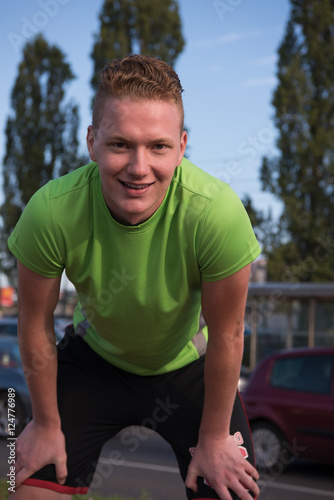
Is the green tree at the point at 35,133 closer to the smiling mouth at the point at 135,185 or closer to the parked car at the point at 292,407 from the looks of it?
the parked car at the point at 292,407

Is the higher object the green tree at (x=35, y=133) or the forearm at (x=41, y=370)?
the green tree at (x=35, y=133)

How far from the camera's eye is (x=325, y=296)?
57.4 ft

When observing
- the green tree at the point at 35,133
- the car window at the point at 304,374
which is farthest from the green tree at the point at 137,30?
the car window at the point at 304,374

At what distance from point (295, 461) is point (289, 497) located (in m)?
1.73

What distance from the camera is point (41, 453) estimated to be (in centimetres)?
257

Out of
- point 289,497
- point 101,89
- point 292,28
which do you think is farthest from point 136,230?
point 292,28

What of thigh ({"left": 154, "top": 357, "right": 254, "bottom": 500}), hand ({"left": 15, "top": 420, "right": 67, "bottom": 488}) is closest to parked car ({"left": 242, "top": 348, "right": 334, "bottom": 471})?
thigh ({"left": 154, "top": 357, "right": 254, "bottom": 500})

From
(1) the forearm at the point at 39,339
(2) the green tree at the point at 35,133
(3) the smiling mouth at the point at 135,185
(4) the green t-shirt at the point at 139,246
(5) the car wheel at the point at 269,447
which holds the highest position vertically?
(2) the green tree at the point at 35,133

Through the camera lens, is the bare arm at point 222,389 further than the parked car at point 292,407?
No

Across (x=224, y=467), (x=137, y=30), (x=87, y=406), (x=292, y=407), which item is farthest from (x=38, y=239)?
(x=137, y=30)

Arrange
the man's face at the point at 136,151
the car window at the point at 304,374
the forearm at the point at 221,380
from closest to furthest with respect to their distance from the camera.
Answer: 1. the man's face at the point at 136,151
2. the forearm at the point at 221,380
3. the car window at the point at 304,374

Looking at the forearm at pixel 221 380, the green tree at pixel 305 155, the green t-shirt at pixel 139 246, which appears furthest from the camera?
the green tree at pixel 305 155

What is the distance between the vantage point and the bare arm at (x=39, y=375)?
245cm

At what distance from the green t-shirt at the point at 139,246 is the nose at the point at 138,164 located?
→ 21 cm
